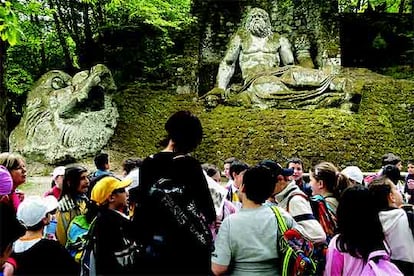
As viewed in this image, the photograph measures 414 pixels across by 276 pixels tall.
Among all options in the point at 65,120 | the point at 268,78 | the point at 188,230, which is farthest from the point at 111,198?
the point at 268,78

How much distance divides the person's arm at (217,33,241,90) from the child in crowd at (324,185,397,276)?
437 inches

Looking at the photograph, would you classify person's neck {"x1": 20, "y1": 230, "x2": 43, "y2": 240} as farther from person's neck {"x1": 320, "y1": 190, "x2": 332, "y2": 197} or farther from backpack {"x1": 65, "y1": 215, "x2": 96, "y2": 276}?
person's neck {"x1": 320, "y1": 190, "x2": 332, "y2": 197}

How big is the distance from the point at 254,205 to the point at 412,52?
14.0 meters

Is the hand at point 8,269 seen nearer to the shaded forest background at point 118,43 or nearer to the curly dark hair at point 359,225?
the curly dark hair at point 359,225

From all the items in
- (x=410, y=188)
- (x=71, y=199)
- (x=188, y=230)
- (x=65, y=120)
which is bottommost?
(x=410, y=188)

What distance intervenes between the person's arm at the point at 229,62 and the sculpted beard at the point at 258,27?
1.38ft

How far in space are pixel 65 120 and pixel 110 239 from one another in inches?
324

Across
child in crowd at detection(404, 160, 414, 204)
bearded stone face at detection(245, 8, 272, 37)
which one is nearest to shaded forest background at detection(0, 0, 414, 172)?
bearded stone face at detection(245, 8, 272, 37)

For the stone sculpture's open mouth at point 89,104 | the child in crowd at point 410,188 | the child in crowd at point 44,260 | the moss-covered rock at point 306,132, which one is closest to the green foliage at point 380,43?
the moss-covered rock at point 306,132

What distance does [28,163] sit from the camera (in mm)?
10594

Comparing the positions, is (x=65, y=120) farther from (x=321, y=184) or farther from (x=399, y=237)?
(x=399, y=237)

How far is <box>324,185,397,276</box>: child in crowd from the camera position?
9.09 feet

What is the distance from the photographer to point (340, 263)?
289 cm

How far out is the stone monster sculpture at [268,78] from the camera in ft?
37.1
